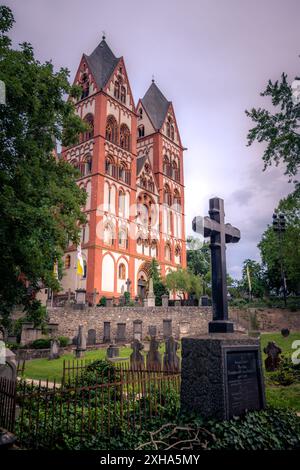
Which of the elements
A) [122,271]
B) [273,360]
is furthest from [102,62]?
[273,360]

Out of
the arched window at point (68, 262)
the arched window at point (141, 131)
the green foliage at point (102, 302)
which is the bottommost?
the green foliage at point (102, 302)

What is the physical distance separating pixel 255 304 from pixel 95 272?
15.5 meters

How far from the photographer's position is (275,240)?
127ft

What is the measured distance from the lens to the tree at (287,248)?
1725 centimetres

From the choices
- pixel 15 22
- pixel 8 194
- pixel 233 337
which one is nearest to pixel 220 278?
pixel 233 337

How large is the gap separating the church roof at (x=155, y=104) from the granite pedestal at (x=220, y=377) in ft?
145

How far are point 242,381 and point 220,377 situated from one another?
1.71 feet

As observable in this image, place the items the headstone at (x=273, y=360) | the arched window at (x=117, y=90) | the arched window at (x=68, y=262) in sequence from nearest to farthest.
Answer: the headstone at (x=273, y=360)
the arched window at (x=68, y=262)
the arched window at (x=117, y=90)

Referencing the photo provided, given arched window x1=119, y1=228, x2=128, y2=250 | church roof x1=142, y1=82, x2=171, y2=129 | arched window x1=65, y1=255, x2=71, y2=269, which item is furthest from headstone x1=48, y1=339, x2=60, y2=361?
church roof x1=142, y1=82, x2=171, y2=129

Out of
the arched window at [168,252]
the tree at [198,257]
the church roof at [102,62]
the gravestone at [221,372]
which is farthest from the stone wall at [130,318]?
the tree at [198,257]

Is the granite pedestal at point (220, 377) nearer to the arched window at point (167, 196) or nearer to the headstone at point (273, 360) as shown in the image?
the headstone at point (273, 360)

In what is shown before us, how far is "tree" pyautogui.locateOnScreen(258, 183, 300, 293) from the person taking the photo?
17248 millimetres

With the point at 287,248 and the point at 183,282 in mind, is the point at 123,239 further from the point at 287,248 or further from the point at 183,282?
the point at 287,248

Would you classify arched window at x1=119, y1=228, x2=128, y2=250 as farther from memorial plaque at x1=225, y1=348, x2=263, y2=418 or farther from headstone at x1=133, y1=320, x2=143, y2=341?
memorial plaque at x1=225, y1=348, x2=263, y2=418
